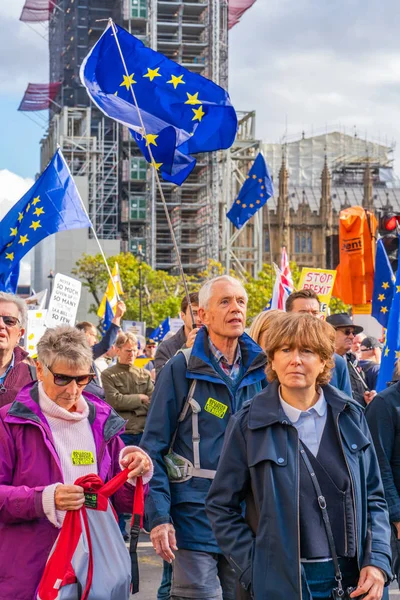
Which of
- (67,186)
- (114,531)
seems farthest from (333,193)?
(114,531)

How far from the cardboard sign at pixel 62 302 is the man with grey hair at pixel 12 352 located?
7.22m

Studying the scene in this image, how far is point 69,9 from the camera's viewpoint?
91.2 metres

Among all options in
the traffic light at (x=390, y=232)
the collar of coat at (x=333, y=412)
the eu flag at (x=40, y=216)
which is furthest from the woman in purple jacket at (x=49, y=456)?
the traffic light at (x=390, y=232)

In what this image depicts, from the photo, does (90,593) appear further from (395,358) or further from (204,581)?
(395,358)

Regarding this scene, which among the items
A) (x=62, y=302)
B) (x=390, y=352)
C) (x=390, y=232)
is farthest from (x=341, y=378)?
(x=62, y=302)

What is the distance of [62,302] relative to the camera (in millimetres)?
12602

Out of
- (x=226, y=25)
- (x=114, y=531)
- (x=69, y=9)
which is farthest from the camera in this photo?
(x=69, y=9)

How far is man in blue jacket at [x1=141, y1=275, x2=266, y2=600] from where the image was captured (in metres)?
4.93

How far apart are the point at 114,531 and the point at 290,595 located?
845mm

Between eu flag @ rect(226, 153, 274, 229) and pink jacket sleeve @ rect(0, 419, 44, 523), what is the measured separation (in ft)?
61.6

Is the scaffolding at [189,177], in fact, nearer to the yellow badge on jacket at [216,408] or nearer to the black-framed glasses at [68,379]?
the yellow badge on jacket at [216,408]

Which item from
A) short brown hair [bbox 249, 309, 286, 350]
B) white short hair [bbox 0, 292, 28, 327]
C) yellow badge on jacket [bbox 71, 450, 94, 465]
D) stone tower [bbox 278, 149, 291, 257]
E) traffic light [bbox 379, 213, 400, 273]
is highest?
stone tower [bbox 278, 149, 291, 257]

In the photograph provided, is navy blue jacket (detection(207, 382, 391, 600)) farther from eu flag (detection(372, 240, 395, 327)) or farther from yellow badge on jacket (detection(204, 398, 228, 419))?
eu flag (detection(372, 240, 395, 327))

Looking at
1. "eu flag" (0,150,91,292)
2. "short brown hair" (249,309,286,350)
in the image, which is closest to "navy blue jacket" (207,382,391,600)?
"short brown hair" (249,309,286,350)
